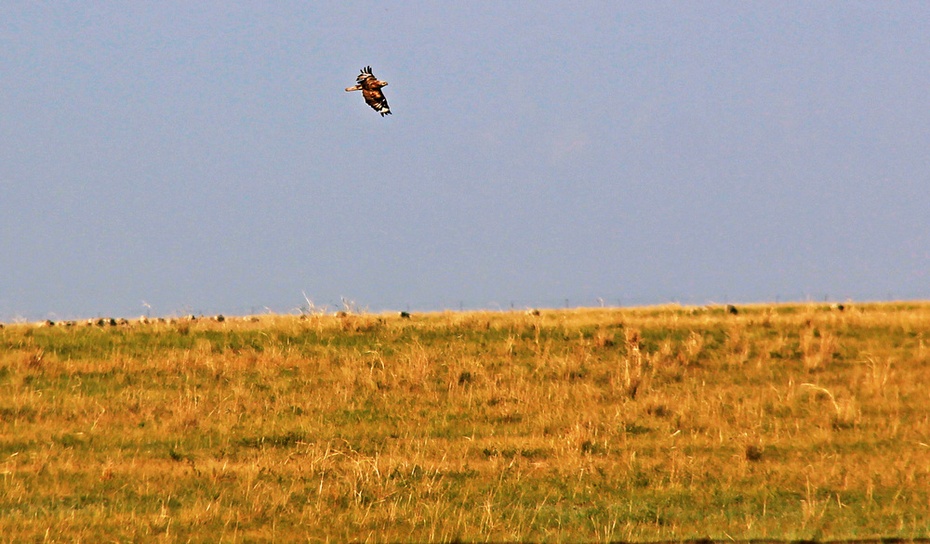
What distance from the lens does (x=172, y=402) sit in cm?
1834

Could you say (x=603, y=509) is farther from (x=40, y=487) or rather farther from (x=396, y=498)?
(x=40, y=487)

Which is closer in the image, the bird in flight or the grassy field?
the grassy field

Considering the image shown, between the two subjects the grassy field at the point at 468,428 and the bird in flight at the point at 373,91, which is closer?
the grassy field at the point at 468,428

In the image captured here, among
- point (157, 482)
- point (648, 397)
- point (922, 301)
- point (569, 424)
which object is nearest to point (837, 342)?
point (648, 397)

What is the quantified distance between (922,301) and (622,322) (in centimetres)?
1321

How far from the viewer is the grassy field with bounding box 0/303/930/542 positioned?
11062 mm

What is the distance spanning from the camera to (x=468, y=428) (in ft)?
55.5

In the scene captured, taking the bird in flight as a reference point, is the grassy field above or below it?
below

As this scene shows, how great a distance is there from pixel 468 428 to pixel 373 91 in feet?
21.5

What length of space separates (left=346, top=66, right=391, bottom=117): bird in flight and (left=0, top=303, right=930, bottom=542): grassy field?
203 inches

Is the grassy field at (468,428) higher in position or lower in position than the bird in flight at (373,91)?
lower

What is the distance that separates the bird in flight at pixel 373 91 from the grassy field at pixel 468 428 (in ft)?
16.9

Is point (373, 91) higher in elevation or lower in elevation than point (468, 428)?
higher

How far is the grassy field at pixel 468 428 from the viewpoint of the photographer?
36.3 feet
